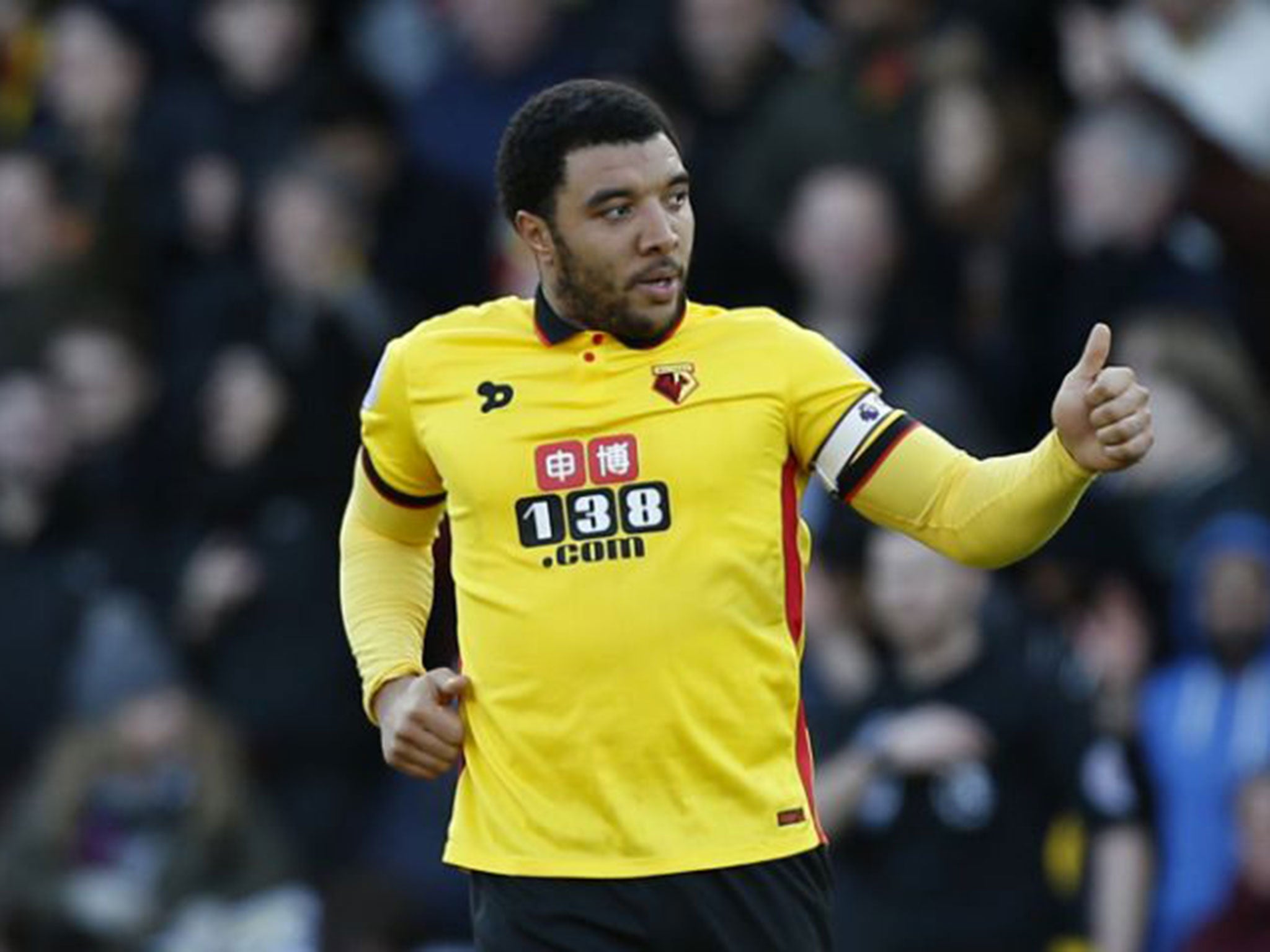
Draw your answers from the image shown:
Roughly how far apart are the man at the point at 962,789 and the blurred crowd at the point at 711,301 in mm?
14

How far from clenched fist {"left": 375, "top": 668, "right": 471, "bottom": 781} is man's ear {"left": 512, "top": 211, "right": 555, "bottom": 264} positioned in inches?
29.4

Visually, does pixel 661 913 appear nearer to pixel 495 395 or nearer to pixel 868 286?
pixel 495 395

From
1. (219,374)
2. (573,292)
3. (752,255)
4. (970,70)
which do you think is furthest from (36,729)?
(573,292)

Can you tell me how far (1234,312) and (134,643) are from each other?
4.11m

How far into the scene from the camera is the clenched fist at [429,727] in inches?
201

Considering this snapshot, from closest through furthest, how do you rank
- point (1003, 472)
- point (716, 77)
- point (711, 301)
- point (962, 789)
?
point (1003, 472)
point (962, 789)
point (711, 301)
point (716, 77)

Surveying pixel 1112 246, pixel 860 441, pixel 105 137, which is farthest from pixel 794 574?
pixel 105 137

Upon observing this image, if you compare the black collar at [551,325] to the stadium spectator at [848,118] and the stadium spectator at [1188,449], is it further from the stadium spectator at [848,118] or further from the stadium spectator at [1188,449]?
the stadium spectator at [848,118]

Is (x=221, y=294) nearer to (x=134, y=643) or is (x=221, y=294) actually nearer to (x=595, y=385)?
(x=134, y=643)

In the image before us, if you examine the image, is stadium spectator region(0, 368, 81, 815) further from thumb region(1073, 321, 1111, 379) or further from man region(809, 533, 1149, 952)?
thumb region(1073, 321, 1111, 379)

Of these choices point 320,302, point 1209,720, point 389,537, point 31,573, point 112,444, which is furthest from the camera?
point 112,444

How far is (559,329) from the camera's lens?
5230 mm

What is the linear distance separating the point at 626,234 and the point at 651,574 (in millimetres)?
581

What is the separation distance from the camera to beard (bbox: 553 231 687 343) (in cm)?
514
